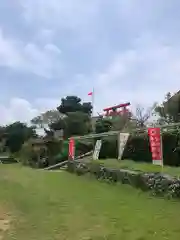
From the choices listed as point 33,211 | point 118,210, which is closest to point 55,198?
point 33,211

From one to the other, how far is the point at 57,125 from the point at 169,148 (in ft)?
93.2

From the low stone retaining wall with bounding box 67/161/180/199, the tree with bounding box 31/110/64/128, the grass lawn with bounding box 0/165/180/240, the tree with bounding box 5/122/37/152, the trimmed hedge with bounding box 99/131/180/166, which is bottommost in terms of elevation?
the grass lawn with bounding box 0/165/180/240

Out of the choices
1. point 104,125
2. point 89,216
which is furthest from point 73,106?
point 89,216

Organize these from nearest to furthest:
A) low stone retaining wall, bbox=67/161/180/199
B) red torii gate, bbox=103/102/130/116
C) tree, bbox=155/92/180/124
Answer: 1. low stone retaining wall, bbox=67/161/180/199
2. tree, bbox=155/92/180/124
3. red torii gate, bbox=103/102/130/116

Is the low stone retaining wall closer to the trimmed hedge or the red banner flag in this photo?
the red banner flag

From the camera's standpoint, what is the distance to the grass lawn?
21.0 feet

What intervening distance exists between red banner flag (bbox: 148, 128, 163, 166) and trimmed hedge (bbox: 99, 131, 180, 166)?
440 centimetres

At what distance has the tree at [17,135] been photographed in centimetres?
4997

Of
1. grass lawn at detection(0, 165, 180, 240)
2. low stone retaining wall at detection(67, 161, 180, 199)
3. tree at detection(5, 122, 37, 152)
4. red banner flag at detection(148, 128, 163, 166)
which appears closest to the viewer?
grass lawn at detection(0, 165, 180, 240)

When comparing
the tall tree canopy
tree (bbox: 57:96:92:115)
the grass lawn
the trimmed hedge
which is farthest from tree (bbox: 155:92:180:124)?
tree (bbox: 57:96:92:115)

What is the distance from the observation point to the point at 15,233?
6.63m

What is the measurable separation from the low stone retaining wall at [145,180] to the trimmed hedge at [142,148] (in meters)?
3.81

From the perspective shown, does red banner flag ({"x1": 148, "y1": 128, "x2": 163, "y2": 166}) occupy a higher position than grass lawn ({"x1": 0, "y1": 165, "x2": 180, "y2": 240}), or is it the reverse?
red banner flag ({"x1": 148, "y1": 128, "x2": 163, "y2": 166})

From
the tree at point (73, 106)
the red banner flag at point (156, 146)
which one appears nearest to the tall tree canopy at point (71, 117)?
the tree at point (73, 106)
